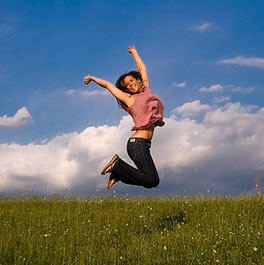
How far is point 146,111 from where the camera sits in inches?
306

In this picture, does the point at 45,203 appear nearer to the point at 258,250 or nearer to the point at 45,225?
the point at 45,225

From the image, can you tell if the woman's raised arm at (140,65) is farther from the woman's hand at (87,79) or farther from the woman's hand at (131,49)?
the woman's hand at (87,79)

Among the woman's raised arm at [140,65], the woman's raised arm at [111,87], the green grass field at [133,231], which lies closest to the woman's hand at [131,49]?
the woman's raised arm at [140,65]

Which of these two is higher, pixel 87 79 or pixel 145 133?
pixel 87 79

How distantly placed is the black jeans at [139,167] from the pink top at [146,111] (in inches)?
12.6

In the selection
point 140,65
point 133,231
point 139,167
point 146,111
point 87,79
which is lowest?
point 133,231

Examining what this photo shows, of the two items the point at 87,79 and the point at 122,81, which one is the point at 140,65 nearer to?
the point at 122,81

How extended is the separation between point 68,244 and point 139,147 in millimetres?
2450

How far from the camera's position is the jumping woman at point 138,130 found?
7.59 meters

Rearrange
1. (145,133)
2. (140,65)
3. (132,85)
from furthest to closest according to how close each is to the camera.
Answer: (140,65)
(132,85)
(145,133)

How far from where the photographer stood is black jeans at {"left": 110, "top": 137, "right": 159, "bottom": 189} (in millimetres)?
7562

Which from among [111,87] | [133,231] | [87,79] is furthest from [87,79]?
[133,231]

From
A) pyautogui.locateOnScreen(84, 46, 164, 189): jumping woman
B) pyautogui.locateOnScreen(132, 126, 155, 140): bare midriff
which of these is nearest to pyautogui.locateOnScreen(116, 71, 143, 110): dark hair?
pyautogui.locateOnScreen(84, 46, 164, 189): jumping woman

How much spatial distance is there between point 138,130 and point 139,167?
699mm
